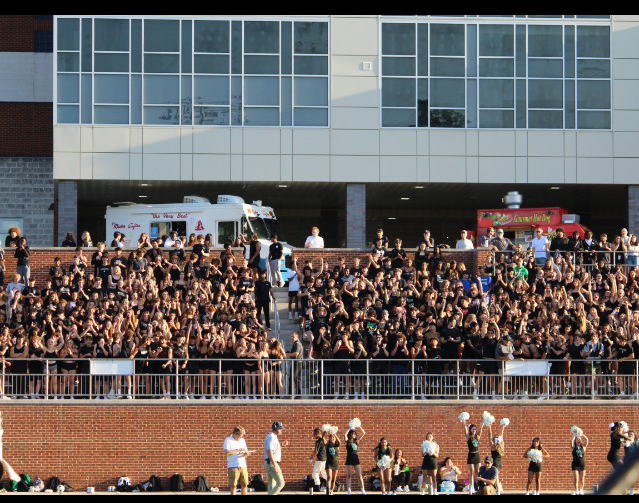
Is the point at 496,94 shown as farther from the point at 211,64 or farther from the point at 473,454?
the point at 473,454

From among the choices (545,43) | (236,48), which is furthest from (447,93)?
(236,48)

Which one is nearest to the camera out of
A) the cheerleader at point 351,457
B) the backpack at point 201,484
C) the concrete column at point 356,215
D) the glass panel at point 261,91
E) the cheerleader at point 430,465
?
the cheerleader at point 430,465

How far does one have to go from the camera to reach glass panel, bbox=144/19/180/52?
37062 mm

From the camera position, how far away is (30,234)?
41312 mm

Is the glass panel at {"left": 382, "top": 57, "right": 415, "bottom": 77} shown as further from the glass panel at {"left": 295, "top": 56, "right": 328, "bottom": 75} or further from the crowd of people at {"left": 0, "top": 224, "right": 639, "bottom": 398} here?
the crowd of people at {"left": 0, "top": 224, "right": 639, "bottom": 398}

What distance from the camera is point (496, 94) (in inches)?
1494

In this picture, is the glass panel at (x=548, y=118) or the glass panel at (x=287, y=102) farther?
the glass panel at (x=548, y=118)

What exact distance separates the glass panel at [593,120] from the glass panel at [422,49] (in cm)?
525

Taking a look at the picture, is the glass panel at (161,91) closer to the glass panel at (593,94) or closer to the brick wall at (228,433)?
the glass panel at (593,94)

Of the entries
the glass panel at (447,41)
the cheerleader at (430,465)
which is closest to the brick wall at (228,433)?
the cheerleader at (430,465)

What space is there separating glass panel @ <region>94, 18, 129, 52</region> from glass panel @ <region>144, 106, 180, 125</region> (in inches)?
82.5

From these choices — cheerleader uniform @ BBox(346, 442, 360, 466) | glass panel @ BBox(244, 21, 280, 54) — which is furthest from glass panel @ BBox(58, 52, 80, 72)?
cheerleader uniform @ BBox(346, 442, 360, 466)

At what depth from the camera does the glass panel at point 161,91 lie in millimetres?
37344

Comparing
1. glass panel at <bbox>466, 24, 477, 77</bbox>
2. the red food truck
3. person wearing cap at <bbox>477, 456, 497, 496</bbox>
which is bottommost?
person wearing cap at <bbox>477, 456, 497, 496</bbox>
